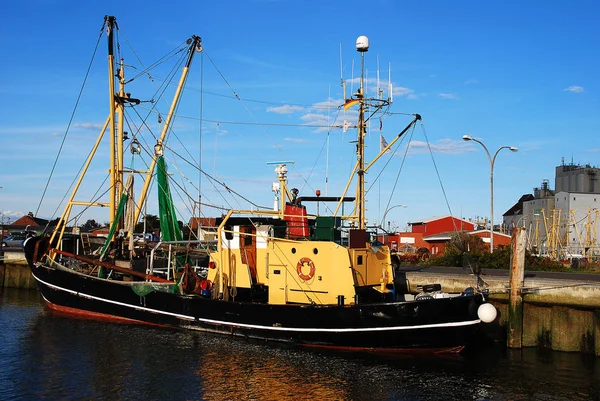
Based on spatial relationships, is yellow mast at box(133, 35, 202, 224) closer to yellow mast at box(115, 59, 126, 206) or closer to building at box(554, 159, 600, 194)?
yellow mast at box(115, 59, 126, 206)

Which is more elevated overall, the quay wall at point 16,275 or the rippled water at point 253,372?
the quay wall at point 16,275

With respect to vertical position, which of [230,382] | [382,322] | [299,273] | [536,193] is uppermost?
[536,193]

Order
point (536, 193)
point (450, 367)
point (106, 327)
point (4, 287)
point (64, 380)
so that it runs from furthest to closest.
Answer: point (536, 193)
point (4, 287)
point (106, 327)
point (450, 367)
point (64, 380)

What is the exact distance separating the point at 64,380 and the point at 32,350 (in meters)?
4.46

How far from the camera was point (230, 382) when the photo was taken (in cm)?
1830

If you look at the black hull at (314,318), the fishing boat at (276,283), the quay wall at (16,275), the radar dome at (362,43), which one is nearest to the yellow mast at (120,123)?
the fishing boat at (276,283)

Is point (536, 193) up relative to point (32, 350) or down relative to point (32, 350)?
up

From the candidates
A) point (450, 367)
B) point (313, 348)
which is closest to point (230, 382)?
point (313, 348)

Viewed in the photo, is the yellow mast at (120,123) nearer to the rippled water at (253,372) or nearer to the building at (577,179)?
the rippled water at (253,372)

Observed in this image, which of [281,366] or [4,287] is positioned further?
[4,287]

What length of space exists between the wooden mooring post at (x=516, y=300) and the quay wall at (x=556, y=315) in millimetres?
346

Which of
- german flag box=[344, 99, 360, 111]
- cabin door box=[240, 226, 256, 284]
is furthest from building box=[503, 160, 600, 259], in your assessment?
cabin door box=[240, 226, 256, 284]

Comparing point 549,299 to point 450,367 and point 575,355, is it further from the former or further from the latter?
point 450,367

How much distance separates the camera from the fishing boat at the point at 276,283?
20938 mm
